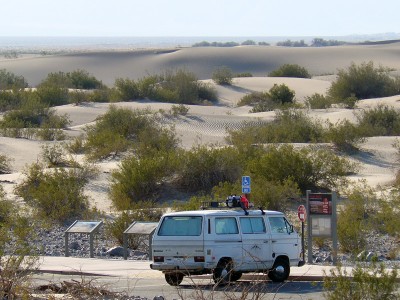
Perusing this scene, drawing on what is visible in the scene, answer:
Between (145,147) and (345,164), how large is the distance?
27.5 ft

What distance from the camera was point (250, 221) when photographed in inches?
687

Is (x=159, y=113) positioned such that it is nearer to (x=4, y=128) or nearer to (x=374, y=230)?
(x=4, y=128)

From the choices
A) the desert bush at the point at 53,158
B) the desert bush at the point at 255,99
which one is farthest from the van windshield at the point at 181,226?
the desert bush at the point at 255,99

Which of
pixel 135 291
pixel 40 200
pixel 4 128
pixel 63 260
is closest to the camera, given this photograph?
pixel 135 291

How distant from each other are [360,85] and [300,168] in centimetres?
4056

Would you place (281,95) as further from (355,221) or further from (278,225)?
(278,225)

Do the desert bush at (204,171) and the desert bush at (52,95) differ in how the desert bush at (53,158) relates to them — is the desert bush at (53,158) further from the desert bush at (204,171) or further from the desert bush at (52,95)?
the desert bush at (52,95)

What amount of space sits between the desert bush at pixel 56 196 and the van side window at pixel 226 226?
11.2m

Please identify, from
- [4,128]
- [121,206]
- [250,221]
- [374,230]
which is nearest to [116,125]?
[4,128]

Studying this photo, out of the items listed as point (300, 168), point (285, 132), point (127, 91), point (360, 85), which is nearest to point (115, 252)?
point (300, 168)

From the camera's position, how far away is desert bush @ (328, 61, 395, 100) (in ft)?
229

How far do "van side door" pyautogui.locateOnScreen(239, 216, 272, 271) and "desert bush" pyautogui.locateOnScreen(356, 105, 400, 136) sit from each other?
106ft

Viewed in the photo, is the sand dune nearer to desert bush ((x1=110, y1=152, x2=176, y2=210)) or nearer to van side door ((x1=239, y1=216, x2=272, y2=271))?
desert bush ((x1=110, y1=152, x2=176, y2=210))

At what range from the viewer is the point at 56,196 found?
28188mm
